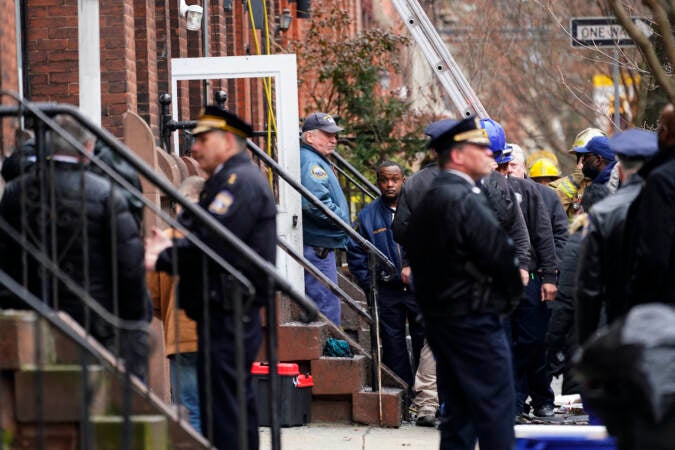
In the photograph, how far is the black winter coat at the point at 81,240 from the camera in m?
6.43

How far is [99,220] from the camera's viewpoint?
649cm

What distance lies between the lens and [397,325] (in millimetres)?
10477

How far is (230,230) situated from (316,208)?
4.19 m

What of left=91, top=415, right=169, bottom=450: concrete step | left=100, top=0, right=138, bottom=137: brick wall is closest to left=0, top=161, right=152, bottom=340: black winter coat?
left=91, top=415, right=169, bottom=450: concrete step

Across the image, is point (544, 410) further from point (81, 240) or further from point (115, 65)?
point (81, 240)

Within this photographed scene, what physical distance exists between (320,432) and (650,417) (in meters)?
5.54

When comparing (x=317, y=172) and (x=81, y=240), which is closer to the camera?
(x=81, y=240)

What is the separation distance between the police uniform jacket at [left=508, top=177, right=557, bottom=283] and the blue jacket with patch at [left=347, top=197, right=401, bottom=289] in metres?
1.23

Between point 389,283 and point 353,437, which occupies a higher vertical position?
point 389,283

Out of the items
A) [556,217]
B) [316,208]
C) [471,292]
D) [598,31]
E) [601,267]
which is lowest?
Result: [471,292]

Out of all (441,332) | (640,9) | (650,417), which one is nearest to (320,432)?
(441,332)

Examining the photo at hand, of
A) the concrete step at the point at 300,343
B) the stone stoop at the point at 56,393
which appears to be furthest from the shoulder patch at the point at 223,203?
the concrete step at the point at 300,343

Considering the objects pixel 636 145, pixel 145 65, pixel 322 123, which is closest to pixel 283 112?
pixel 322 123

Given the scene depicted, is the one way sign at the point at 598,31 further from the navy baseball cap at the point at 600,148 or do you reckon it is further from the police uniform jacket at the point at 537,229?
the navy baseball cap at the point at 600,148
